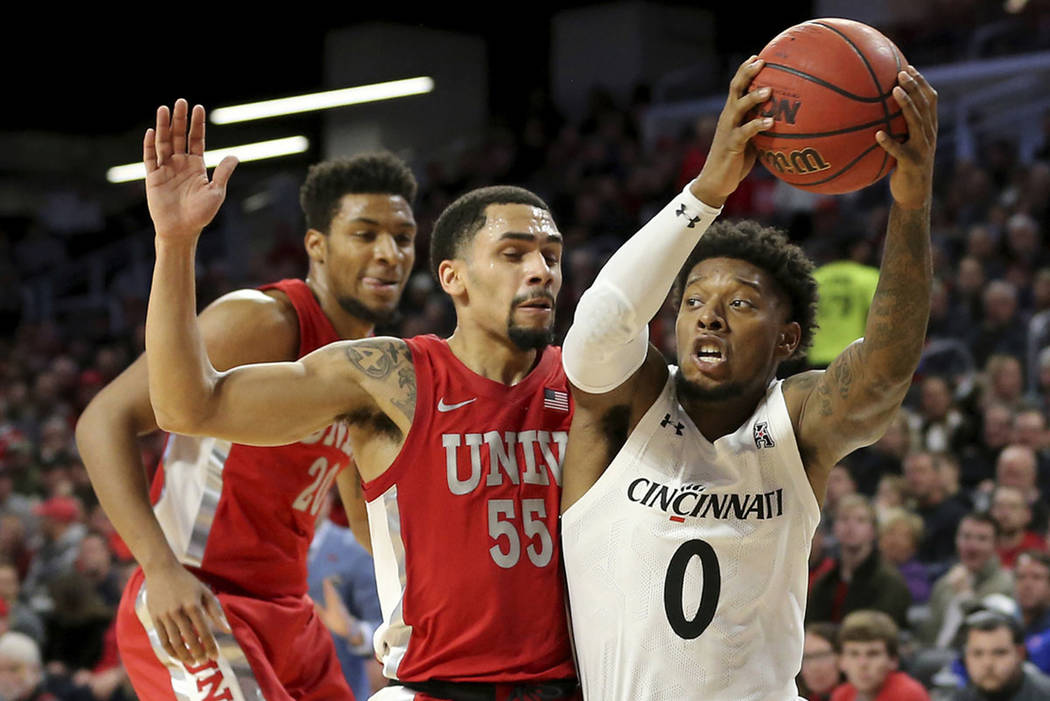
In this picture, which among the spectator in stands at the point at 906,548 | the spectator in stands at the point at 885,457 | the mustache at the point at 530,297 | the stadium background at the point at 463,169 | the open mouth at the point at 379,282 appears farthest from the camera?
the stadium background at the point at 463,169

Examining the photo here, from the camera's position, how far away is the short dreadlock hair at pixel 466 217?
3211mm

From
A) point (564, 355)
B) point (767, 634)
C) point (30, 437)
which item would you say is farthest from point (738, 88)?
point (30, 437)

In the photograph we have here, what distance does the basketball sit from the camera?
269cm

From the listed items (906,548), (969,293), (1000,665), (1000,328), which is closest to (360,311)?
(1000,665)

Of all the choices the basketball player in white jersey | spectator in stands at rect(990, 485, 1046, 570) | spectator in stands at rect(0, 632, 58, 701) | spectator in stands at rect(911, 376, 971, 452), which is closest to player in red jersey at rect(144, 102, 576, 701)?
the basketball player in white jersey

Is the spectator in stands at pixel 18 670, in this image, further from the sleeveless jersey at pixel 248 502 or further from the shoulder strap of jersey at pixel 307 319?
the shoulder strap of jersey at pixel 307 319

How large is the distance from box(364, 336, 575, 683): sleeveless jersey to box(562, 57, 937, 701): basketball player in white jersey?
0.08m

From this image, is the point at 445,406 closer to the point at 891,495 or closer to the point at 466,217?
the point at 466,217

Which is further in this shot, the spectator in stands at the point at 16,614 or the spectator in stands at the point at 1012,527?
the spectator in stands at the point at 16,614

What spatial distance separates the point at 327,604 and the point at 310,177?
2.48 metres

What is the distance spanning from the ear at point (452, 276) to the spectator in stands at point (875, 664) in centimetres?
252

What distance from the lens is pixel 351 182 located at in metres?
4.07

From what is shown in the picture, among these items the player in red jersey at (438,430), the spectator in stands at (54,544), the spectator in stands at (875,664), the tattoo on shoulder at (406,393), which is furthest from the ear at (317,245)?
the spectator in stands at (54,544)

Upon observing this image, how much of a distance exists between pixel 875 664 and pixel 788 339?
224 cm
